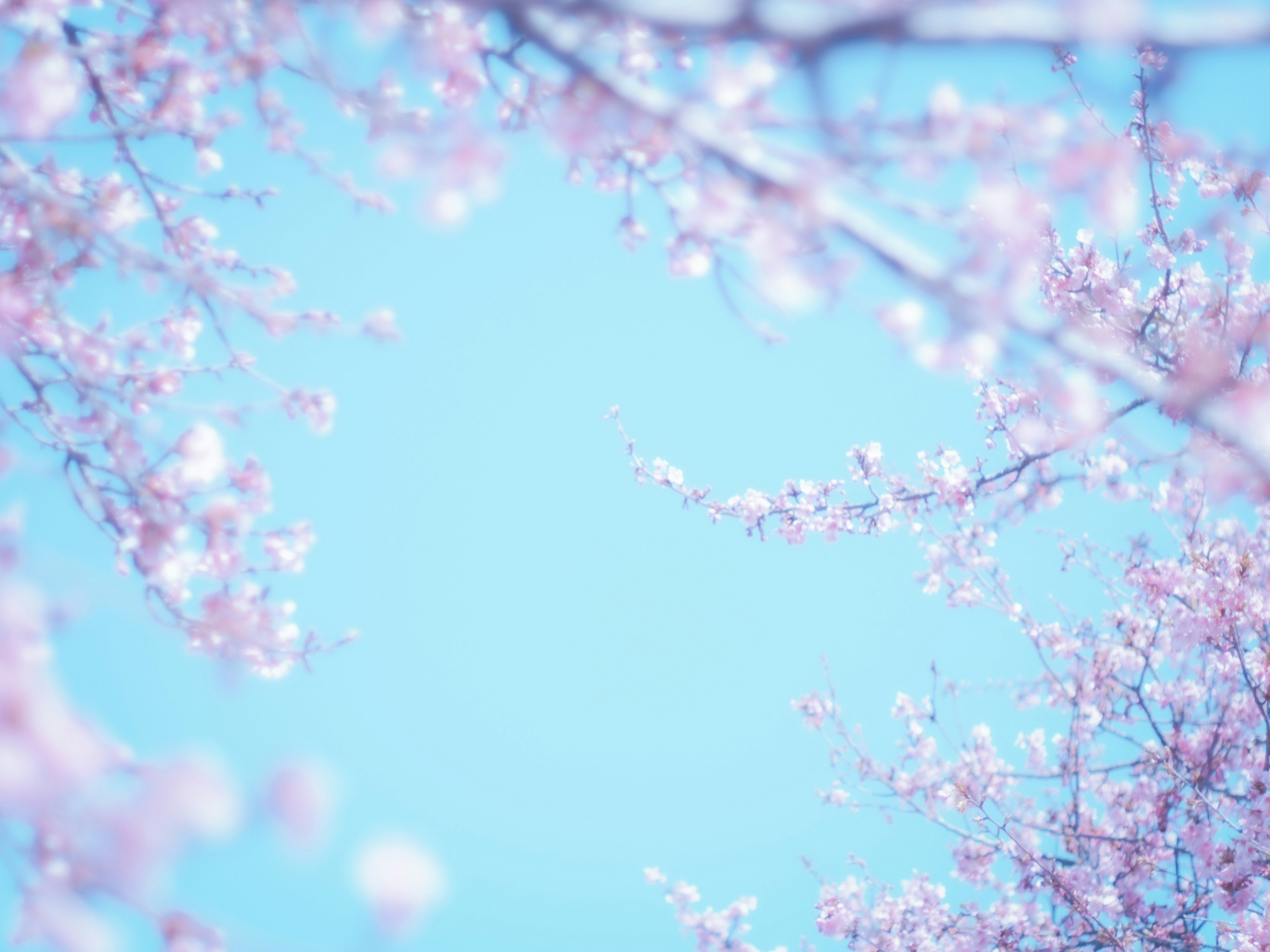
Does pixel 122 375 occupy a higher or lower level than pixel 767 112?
lower

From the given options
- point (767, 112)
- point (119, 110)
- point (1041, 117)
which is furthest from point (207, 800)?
point (119, 110)

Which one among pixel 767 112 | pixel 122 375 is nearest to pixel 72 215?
pixel 122 375

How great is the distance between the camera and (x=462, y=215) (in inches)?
79.0

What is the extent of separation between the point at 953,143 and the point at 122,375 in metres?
3.56

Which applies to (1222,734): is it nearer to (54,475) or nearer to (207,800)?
(207,800)

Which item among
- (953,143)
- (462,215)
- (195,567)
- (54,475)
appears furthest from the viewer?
(195,567)

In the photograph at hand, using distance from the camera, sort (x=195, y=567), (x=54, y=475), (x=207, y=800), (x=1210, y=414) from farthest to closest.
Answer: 1. (x=195, y=567)
2. (x=54, y=475)
3. (x=1210, y=414)
4. (x=207, y=800)

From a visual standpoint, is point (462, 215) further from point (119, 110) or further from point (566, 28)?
point (119, 110)

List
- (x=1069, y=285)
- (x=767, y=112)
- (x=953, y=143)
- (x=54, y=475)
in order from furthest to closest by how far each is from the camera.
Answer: (x=1069, y=285) < (x=54, y=475) < (x=767, y=112) < (x=953, y=143)

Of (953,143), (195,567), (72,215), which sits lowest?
(195,567)

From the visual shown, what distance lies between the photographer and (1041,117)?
174 centimetres

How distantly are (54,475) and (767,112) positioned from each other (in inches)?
117

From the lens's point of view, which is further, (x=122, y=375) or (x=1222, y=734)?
(x=1222, y=734)

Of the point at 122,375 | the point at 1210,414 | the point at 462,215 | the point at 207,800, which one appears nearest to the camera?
the point at 207,800
